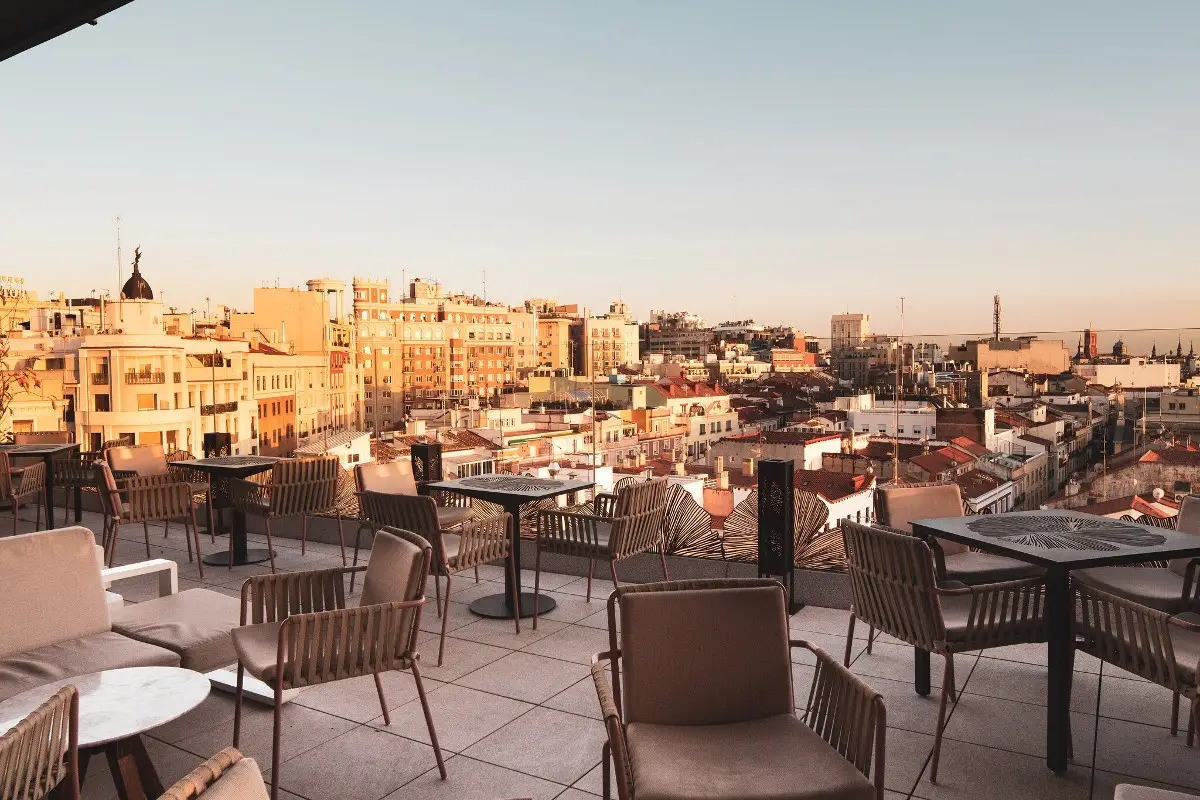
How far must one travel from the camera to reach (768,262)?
39875 millimetres

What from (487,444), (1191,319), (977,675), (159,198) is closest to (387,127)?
(159,198)

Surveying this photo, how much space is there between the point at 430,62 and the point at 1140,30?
11.9m

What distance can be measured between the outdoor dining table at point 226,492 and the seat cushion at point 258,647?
10.3 ft

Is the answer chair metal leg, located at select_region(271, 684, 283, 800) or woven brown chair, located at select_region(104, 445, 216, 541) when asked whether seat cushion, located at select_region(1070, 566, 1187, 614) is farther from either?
woven brown chair, located at select_region(104, 445, 216, 541)

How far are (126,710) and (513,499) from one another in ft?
8.38

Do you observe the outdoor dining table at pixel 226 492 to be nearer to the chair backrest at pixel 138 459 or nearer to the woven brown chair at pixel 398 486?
the chair backrest at pixel 138 459

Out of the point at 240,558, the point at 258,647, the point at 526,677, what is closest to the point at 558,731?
the point at 526,677

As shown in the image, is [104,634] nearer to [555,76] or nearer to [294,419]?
→ [555,76]

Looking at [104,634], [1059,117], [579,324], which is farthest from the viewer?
[579,324]

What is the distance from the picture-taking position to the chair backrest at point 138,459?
276 inches

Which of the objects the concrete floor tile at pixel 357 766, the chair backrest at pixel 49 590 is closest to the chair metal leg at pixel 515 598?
the concrete floor tile at pixel 357 766

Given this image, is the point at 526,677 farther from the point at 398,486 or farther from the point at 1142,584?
the point at 1142,584

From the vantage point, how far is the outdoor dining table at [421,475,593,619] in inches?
180

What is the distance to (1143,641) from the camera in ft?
8.24
